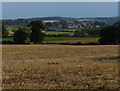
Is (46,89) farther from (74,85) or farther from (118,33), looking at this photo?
(118,33)

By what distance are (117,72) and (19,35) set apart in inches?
2618

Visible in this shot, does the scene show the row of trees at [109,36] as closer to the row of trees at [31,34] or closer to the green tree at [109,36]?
the green tree at [109,36]

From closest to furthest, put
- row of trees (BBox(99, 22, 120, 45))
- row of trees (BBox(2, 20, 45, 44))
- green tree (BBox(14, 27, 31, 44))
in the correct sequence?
row of trees (BBox(99, 22, 120, 45)) → green tree (BBox(14, 27, 31, 44)) → row of trees (BBox(2, 20, 45, 44))

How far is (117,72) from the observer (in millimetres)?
14719

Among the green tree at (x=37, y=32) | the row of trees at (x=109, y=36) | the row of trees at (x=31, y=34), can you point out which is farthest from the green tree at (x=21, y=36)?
the row of trees at (x=109, y=36)

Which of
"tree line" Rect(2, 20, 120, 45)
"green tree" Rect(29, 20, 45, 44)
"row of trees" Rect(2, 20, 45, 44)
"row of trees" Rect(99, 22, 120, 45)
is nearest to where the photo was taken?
"row of trees" Rect(99, 22, 120, 45)

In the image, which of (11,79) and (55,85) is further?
(11,79)

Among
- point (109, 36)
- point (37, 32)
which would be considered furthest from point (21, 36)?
point (109, 36)

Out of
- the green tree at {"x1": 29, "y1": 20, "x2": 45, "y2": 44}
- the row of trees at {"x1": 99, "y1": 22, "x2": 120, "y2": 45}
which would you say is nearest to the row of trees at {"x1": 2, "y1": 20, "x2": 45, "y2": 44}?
the green tree at {"x1": 29, "y1": 20, "x2": 45, "y2": 44}

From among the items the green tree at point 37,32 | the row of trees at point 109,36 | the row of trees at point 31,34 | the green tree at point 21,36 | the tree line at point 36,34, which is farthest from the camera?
the green tree at point 37,32

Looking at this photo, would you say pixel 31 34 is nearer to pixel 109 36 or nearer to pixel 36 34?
pixel 36 34

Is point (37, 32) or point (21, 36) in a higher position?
point (37, 32)

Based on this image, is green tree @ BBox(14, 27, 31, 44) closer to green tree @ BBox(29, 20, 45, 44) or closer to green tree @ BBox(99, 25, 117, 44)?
green tree @ BBox(29, 20, 45, 44)

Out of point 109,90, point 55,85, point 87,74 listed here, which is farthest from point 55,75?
point 109,90
